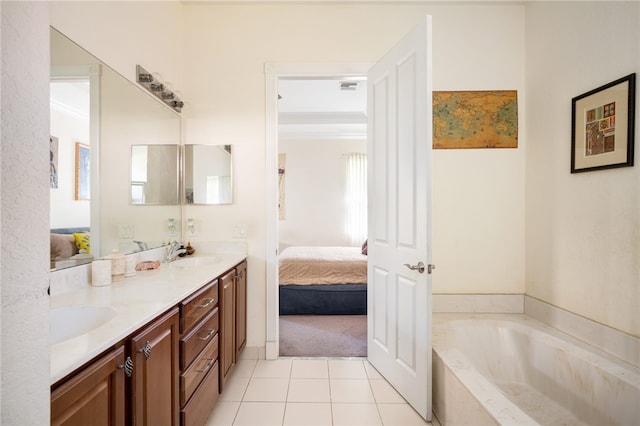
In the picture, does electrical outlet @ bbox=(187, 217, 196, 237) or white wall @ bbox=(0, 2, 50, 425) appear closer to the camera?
white wall @ bbox=(0, 2, 50, 425)

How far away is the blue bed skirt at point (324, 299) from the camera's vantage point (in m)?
3.37

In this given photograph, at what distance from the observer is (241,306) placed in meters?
2.27

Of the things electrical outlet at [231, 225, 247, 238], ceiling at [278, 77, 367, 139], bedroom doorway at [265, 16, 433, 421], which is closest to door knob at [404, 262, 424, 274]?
bedroom doorway at [265, 16, 433, 421]

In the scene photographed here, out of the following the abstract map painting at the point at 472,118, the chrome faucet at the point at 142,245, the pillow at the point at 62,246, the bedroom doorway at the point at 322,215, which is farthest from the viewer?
the bedroom doorway at the point at 322,215

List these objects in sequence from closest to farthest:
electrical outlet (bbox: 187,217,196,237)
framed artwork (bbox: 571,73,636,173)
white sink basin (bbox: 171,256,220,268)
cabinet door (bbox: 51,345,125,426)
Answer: cabinet door (bbox: 51,345,125,426) → framed artwork (bbox: 571,73,636,173) → white sink basin (bbox: 171,256,220,268) → electrical outlet (bbox: 187,217,196,237)

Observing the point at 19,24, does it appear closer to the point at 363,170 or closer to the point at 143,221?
the point at 143,221

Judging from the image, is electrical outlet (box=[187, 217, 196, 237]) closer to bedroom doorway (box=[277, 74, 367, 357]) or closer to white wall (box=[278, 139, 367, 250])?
bedroom doorway (box=[277, 74, 367, 357])

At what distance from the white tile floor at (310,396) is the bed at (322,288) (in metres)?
1.00

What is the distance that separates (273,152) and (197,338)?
1544mm

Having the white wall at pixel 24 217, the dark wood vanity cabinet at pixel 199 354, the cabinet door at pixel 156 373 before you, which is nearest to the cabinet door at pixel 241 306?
the dark wood vanity cabinet at pixel 199 354

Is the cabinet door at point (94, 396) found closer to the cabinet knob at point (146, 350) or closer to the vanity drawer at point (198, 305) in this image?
the cabinet knob at point (146, 350)

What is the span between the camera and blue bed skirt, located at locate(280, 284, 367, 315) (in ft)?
11.1

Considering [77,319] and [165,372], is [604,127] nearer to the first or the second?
[165,372]

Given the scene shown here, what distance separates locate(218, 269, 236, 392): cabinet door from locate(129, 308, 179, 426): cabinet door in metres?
0.54
